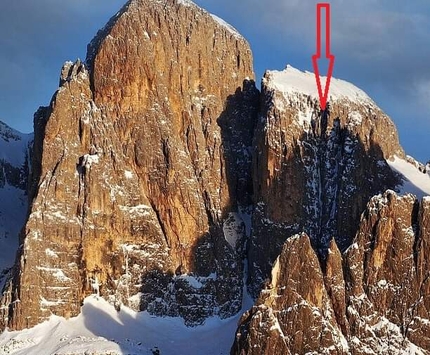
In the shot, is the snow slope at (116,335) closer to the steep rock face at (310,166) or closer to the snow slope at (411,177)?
the steep rock face at (310,166)

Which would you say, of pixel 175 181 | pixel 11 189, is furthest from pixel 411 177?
pixel 11 189

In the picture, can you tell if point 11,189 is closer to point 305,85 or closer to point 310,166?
point 305,85

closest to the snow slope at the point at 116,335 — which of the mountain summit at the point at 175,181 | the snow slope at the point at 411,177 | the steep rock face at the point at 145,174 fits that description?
the mountain summit at the point at 175,181

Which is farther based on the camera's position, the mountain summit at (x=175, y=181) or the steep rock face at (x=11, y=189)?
the steep rock face at (x=11, y=189)

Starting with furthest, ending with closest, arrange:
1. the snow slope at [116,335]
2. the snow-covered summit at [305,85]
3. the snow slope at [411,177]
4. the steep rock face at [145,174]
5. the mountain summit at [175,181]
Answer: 1. the snow-covered summit at [305,85]
2. the snow slope at [411,177]
3. the steep rock face at [145,174]
4. the mountain summit at [175,181]
5. the snow slope at [116,335]

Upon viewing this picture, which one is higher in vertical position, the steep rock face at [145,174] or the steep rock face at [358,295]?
the steep rock face at [145,174]

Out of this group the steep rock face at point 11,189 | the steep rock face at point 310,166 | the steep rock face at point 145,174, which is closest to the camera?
the steep rock face at point 145,174

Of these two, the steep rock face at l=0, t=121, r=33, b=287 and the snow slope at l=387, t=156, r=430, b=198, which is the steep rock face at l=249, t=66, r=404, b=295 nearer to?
the snow slope at l=387, t=156, r=430, b=198
